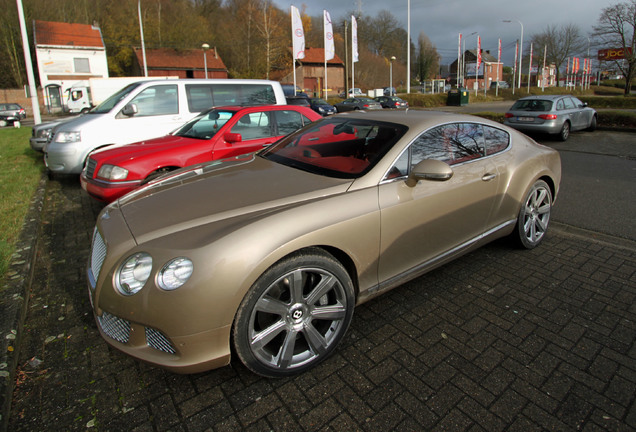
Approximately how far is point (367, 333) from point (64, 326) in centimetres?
223

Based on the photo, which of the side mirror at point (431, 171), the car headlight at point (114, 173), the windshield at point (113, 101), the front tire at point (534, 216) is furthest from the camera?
the windshield at point (113, 101)

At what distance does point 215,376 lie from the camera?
2398mm

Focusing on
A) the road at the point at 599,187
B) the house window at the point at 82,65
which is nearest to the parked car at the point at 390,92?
the house window at the point at 82,65

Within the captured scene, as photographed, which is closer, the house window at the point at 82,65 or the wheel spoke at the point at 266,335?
the wheel spoke at the point at 266,335

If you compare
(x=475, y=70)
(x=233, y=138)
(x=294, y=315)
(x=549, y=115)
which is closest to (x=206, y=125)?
(x=233, y=138)

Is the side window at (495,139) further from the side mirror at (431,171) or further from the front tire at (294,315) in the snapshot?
the front tire at (294,315)

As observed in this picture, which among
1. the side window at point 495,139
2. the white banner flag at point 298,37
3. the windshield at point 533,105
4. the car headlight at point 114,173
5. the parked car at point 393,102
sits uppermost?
the white banner flag at point 298,37

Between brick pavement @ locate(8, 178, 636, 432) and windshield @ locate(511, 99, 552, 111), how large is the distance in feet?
36.6

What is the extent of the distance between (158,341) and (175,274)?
1.26 feet

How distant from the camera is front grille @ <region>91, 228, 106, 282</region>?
2293 mm

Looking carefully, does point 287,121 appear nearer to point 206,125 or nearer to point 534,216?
point 206,125

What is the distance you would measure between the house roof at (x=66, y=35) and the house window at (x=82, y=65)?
1.50 meters

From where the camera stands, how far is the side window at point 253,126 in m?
6.01

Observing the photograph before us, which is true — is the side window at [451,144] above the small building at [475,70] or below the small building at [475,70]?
below
